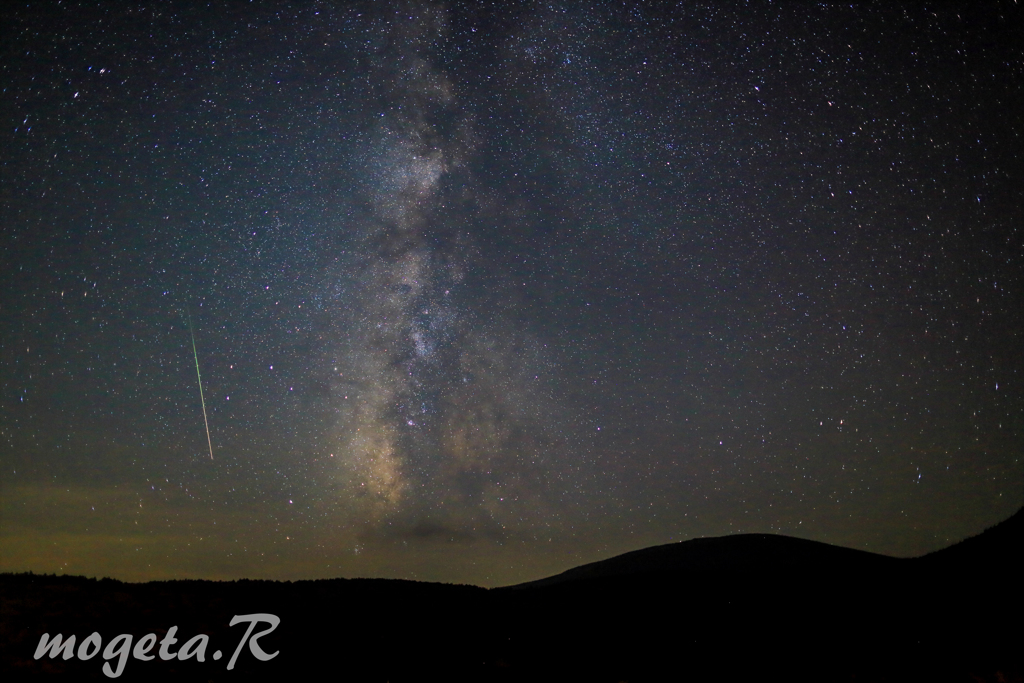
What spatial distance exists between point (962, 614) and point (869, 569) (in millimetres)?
7755

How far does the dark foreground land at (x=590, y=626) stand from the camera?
12.3 m

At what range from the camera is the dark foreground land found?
1233 centimetres

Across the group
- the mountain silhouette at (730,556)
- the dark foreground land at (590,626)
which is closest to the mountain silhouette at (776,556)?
the mountain silhouette at (730,556)

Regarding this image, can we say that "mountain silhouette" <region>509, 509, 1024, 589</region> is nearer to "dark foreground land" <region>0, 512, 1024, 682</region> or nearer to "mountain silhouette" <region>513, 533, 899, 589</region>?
"mountain silhouette" <region>513, 533, 899, 589</region>

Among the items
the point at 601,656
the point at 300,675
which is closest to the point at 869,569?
the point at 601,656

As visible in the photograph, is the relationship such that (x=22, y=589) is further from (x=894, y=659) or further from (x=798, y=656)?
(x=894, y=659)

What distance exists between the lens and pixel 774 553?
34.9 metres

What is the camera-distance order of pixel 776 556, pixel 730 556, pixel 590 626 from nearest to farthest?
pixel 590 626 < pixel 776 556 < pixel 730 556

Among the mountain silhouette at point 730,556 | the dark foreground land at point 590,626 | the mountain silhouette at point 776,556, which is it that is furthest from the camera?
the mountain silhouette at point 730,556

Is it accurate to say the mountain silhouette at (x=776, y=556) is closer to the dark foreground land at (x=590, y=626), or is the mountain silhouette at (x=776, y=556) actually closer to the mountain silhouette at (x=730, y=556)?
the mountain silhouette at (x=730, y=556)

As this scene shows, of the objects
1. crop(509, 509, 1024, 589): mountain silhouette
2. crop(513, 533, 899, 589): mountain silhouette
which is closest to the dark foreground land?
crop(509, 509, 1024, 589): mountain silhouette

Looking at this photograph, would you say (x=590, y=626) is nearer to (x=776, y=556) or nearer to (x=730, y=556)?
(x=730, y=556)

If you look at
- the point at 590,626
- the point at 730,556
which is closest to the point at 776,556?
the point at 730,556

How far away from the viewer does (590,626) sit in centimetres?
1670
